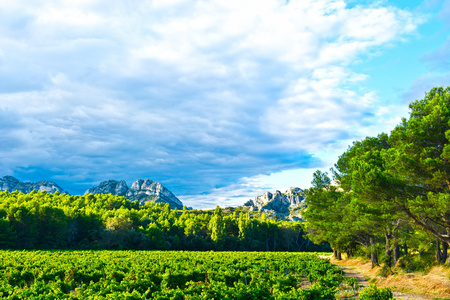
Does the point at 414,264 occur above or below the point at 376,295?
below

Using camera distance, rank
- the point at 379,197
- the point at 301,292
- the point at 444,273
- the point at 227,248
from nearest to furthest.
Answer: the point at 301,292
the point at 379,197
the point at 444,273
the point at 227,248

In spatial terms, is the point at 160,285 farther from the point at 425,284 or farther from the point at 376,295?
the point at 425,284

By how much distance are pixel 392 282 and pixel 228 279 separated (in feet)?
41.9

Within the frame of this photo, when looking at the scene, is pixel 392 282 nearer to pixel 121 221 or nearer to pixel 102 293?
pixel 102 293

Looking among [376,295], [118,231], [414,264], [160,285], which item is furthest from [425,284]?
[118,231]

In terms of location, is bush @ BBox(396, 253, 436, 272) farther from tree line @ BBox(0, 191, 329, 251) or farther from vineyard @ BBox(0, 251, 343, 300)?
tree line @ BBox(0, 191, 329, 251)

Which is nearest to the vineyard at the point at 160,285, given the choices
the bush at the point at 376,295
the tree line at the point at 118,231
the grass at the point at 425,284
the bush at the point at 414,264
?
the bush at the point at 376,295

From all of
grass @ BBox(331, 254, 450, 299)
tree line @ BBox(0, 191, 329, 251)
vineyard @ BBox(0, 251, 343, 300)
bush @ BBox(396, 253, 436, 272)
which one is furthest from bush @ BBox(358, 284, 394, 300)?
tree line @ BBox(0, 191, 329, 251)

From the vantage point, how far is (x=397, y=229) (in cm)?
2766

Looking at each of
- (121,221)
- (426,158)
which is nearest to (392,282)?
(426,158)

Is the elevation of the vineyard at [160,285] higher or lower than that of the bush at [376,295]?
lower

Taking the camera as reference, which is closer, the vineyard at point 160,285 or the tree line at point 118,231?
the vineyard at point 160,285

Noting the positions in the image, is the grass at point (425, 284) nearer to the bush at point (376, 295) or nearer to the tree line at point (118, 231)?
the bush at point (376, 295)

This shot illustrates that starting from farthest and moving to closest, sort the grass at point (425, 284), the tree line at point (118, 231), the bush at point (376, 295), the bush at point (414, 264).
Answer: the tree line at point (118, 231), the bush at point (414, 264), the grass at point (425, 284), the bush at point (376, 295)
